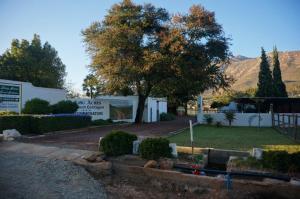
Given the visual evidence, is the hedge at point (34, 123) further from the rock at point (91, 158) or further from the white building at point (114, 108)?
the white building at point (114, 108)

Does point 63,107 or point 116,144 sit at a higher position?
point 63,107

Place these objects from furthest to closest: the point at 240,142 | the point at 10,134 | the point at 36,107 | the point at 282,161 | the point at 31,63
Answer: the point at 31,63 → the point at 36,107 → the point at 10,134 → the point at 240,142 → the point at 282,161

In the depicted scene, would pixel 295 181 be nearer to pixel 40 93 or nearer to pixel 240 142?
pixel 240 142

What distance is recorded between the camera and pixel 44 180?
862cm

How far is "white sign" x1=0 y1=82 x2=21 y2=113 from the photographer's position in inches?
885

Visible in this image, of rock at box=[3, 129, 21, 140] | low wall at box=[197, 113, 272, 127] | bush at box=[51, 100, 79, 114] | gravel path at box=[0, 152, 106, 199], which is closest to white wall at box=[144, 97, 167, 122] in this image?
low wall at box=[197, 113, 272, 127]

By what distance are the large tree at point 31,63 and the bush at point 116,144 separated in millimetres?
36422

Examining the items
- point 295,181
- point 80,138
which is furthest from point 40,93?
point 295,181

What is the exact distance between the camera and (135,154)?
11.0m

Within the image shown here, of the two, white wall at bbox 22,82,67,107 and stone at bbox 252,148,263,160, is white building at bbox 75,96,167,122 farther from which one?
stone at bbox 252,148,263,160

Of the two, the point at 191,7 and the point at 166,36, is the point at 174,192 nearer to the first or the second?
the point at 166,36

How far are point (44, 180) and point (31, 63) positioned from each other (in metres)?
39.1

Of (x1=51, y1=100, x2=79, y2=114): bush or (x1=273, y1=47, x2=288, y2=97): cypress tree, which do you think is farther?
(x1=273, y1=47, x2=288, y2=97): cypress tree

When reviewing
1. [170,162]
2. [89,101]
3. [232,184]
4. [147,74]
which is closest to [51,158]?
[170,162]
